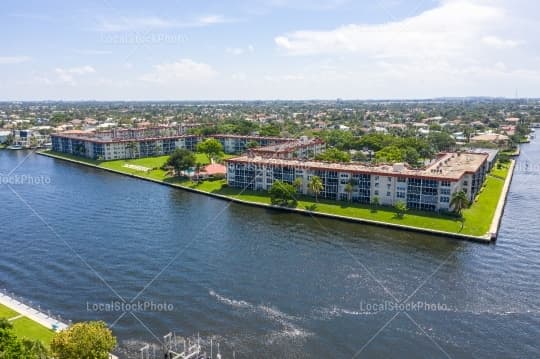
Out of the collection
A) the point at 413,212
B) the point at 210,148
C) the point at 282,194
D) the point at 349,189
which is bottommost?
the point at 413,212

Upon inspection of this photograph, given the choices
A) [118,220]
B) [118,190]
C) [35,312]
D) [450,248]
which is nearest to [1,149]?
[118,190]

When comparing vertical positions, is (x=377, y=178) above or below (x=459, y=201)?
above

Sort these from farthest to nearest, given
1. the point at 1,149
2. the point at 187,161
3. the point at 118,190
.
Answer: the point at 1,149 → the point at 187,161 → the point at 118,190

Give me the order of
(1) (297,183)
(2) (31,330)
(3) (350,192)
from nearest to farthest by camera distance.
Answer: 1. (2) (31,330)
2. (3) (350,192)
3. (1) (297,183)

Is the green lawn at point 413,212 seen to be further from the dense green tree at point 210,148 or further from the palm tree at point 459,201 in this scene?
the dense green tree at point 210,148

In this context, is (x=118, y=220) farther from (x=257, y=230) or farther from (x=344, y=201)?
(x=344, y=201)

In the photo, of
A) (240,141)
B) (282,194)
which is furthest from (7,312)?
(240,141)

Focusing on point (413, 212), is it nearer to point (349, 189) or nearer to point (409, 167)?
point (349, 189)

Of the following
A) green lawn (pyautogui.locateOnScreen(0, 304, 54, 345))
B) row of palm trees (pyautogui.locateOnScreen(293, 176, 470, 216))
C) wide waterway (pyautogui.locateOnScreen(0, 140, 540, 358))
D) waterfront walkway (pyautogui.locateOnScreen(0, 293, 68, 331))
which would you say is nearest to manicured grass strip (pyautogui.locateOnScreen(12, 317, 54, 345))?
green lawn (pyautogui.locateOnScreen(0, 304, 54, 345))
